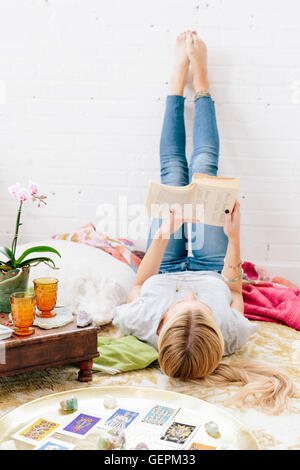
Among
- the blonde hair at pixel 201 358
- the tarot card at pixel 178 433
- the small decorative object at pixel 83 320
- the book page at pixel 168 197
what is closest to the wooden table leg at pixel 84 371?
the small decorative object at pixel 83 320

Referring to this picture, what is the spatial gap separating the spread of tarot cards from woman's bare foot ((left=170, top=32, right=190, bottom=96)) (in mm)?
1791

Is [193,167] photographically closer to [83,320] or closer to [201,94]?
[201,94]

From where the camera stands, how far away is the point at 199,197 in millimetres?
1717

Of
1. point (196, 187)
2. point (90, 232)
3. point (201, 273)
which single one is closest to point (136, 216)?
point (90, 232)

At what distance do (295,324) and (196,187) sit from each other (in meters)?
0.76

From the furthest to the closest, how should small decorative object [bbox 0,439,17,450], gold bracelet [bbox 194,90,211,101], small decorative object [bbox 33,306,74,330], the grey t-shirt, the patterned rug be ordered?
gold bracelet [bbox 194,90,211,101] < the grey t-shirt < small decorative object [bbox 33,306,74,330] < the patterned rug < small decorative object [bbox 0,439,17,450]

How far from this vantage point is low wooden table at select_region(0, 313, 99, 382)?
128 cm

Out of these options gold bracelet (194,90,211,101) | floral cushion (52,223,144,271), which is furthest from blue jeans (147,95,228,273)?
floral cushion (52,223,144,271)

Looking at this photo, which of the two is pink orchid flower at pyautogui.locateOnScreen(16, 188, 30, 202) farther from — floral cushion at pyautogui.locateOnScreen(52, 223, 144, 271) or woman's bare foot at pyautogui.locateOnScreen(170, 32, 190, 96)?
woman's bare foot at pyautogui.locateOnScreen(170, 32, 190, 96)

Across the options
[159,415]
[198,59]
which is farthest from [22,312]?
[198,59]

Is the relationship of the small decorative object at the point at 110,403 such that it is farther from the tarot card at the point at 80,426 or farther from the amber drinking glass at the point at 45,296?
the amber drinking glass at the point at 45,296

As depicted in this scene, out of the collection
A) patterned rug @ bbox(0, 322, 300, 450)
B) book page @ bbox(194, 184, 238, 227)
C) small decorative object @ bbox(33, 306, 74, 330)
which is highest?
book page @ bbox(194, 184, 238, 227)

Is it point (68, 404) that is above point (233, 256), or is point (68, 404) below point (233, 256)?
below

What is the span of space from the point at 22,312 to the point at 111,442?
54cm
